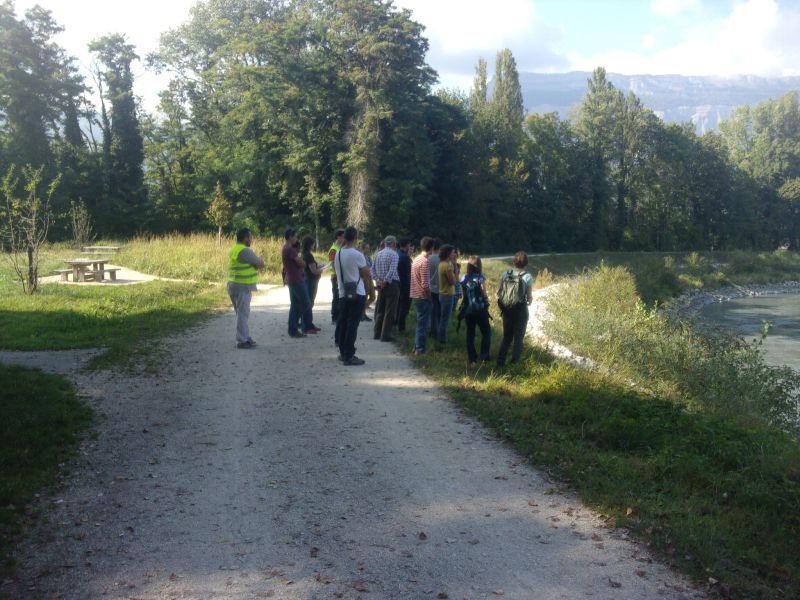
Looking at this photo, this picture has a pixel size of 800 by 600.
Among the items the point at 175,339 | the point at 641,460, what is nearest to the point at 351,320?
the point at 175,339

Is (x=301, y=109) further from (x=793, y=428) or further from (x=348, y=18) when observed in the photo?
(x=793, y=428)

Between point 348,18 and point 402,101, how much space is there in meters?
6.24

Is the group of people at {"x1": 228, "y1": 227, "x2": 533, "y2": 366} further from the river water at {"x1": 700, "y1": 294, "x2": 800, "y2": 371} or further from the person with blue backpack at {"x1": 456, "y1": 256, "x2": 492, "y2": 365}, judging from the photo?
the river water at {"x1": 700, "y1": 294, "x2": 800, "y2": 371}

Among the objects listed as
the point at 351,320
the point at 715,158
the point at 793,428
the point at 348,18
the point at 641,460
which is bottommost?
the point at 793,428

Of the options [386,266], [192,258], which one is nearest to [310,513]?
[386,266]

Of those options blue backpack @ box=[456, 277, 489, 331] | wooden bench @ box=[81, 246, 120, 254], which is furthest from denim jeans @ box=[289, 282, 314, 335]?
wooden bench @ box=[81, 246, 120, 254]

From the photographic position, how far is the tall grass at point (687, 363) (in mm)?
10430

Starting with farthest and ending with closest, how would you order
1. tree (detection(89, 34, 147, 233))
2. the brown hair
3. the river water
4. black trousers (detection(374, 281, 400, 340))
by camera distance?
tree (detection(89, 34, 147, 233)) → the river water → black trousers (detection(374, 281, 400, 340)) → the brown hair

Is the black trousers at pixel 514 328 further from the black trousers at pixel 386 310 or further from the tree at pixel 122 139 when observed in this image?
the tree at pixel 122 139

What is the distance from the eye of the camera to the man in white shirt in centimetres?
1023

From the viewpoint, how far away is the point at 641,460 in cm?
656

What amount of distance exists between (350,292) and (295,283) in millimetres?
2430

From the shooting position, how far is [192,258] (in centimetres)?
2545

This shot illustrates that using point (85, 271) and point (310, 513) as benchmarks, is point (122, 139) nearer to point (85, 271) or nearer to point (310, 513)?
point (85, 271)
